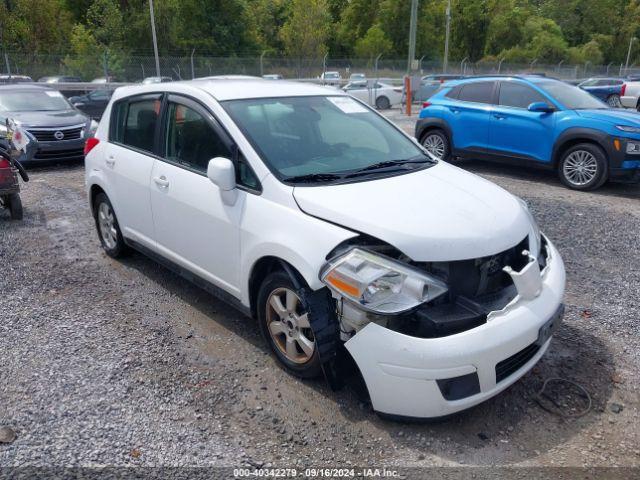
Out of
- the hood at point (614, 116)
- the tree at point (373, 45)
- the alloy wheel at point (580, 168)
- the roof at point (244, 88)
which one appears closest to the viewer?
the roof at point (244, 88)

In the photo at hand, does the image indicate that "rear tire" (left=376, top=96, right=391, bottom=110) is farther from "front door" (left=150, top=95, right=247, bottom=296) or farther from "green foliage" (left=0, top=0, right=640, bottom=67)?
"green foliage" (left=0, top=0, right=640, bottom=67)

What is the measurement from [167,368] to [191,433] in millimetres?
725

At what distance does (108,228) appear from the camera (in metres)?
5.39

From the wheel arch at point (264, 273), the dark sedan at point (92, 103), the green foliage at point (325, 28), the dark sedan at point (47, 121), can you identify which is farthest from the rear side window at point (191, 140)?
the green foliage at point (325, 28)

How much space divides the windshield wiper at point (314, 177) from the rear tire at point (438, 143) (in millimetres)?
6550

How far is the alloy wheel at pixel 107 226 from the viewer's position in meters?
5.23

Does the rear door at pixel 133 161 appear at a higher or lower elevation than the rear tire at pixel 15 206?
higher

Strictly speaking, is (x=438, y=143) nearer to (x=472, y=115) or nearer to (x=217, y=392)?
(x=472, y=115)

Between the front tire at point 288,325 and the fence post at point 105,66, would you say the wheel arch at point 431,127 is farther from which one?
the fence post at point 105,66

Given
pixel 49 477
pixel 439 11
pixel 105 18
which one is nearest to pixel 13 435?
pixel 49 477

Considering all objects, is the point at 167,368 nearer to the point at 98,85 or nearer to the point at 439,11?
the point at 98,85

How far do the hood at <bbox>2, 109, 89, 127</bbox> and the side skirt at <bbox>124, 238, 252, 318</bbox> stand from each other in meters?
6.38

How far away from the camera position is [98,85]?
2164 centimetres

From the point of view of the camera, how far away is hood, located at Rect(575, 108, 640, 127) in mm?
7645
